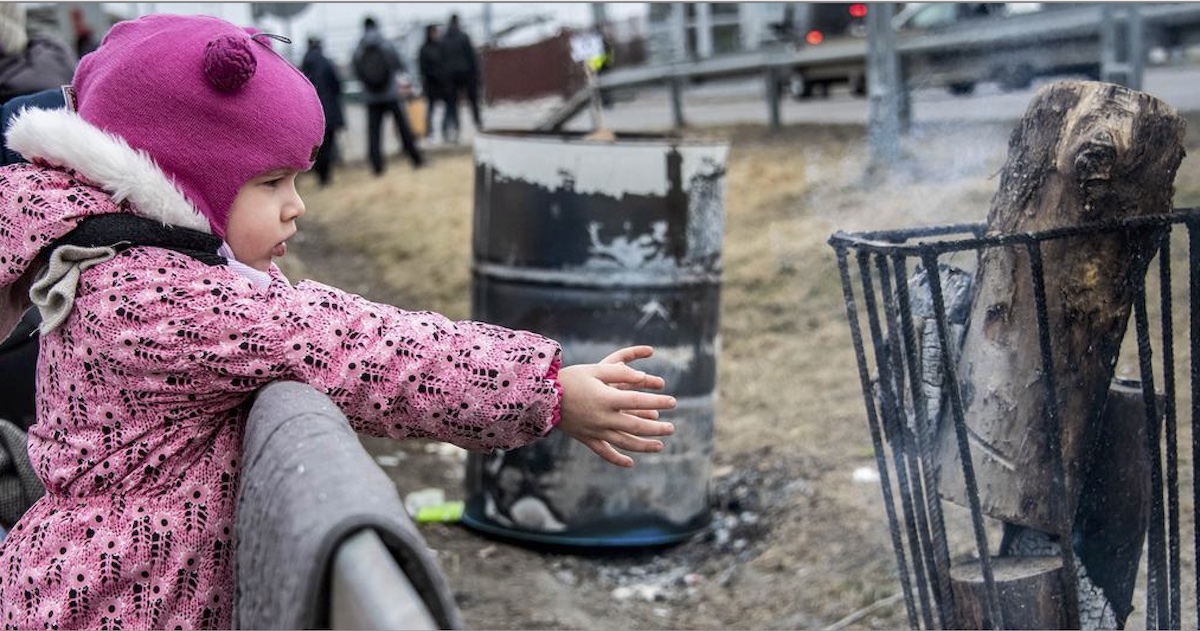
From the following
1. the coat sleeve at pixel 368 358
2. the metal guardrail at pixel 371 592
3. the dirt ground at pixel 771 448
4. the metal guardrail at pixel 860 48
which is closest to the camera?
the metal guardrail at pixel 371 592

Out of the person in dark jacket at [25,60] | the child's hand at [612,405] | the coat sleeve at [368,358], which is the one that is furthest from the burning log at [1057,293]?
the person in dark jacket at [25,60]

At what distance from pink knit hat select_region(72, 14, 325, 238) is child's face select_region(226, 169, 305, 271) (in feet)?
0.08

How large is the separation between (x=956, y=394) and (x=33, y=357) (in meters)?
1.85

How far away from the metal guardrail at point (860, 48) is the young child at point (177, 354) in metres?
3.64

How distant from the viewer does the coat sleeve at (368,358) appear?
1483 mm

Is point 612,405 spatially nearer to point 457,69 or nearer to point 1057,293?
point 1057,293

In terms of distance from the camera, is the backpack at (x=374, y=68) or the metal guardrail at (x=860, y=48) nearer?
the metal guardrail at (x=860, y=48)

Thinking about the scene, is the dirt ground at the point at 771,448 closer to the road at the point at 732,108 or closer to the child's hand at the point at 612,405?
the road at the point at 732,108

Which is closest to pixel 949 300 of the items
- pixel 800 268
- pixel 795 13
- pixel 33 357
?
pixel 33 357

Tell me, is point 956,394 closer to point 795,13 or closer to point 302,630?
point 302,630

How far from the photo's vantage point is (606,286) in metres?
4.14

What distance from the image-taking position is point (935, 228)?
2242 millimetres

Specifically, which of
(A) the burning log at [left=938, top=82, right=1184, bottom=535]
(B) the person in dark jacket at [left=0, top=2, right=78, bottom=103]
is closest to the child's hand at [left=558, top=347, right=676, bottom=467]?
(A) the burning log at [left=938, top=82, right=1184, bottom=535]

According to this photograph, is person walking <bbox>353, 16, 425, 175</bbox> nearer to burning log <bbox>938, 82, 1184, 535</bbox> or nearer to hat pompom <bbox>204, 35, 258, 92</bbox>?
burning log <bbox>938, 82, 1184, 535</bbox>
